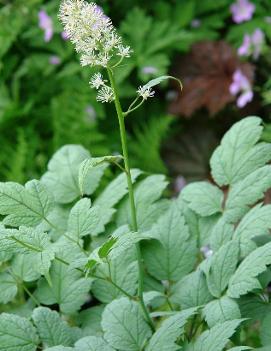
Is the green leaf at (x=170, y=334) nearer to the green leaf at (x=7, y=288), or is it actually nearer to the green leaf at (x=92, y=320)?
the green leaf at (x=92, y=320)

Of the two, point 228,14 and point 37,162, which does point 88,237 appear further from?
point 228,14

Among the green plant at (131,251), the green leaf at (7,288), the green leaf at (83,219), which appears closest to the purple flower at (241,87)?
the green plant at (131,251)

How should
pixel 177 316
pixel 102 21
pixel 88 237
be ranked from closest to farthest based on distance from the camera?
pixel 102 21 → pixel 177 316 → pixel 88 237

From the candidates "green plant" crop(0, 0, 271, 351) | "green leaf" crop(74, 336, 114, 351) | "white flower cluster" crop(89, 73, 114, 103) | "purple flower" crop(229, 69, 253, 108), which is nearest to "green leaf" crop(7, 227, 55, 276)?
"green plant" crop(0, 0, 271, 351)

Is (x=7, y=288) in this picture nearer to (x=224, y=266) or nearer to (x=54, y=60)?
(x=224, y=266)

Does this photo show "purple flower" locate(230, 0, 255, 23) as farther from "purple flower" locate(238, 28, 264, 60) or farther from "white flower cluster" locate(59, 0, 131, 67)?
"white flower cluster" locate(59, 0, 131, 67)

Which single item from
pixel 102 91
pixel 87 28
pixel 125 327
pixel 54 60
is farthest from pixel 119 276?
pixel 54 60

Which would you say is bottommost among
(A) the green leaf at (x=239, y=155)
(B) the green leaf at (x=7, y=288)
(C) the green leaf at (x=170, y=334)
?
(C) the green leaf at (x=170, y=334)

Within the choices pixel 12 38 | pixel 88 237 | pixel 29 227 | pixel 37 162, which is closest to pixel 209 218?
pixel 88 237
